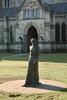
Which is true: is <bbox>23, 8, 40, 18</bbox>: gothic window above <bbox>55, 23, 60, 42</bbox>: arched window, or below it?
above

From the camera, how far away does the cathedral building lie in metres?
55.8

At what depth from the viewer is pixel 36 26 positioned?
5712cm

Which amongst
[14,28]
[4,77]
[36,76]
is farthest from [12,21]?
[36,76]

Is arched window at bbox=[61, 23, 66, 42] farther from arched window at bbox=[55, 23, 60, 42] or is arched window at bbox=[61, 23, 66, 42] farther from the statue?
the statue

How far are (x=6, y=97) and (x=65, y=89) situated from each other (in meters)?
3.16

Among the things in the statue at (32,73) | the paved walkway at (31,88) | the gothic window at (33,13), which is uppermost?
the gothic window at (33,13)

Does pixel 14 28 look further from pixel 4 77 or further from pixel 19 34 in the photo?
pixel 4 77

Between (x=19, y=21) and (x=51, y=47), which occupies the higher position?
(x=19, y=21)

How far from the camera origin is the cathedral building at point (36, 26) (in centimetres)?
5584

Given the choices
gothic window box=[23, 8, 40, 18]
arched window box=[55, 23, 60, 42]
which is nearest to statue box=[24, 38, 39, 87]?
arched window box=[55, 23, 60, 42]

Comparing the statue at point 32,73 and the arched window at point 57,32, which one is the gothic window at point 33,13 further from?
the statue at point 32,73

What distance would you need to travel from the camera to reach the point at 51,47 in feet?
181

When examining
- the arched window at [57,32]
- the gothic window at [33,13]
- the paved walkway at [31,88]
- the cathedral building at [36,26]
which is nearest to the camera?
Answer: the paved walkway at [31,88]

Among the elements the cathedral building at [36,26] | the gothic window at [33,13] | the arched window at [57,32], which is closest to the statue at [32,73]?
the cathedral building at [36,26]
